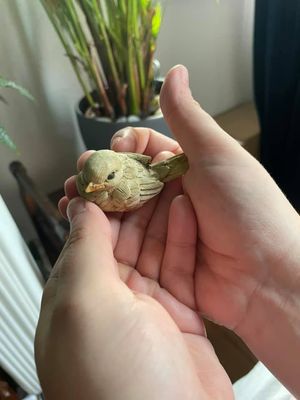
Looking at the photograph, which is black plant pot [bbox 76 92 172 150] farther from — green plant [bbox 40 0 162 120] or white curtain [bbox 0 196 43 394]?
white curtain [bbox 0 196 43 394]

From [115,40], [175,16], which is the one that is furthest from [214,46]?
[115,40]

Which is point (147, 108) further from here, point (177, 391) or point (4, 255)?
point (177, 391)

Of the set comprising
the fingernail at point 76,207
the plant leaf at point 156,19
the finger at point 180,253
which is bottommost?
the finger at point 180,253

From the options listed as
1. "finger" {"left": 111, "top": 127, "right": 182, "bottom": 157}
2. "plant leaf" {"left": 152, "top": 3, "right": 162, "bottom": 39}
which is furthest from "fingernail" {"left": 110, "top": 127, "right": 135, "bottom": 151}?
"plant leaf" {"left": 152, "top": 3, "right": 162, "bottom": 39}

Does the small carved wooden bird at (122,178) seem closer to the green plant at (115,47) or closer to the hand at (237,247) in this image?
the hand at (237,247)

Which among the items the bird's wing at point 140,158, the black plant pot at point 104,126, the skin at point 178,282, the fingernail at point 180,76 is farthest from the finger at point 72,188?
the black plant pot at point 104,126

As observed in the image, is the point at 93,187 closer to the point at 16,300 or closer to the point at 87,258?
the point at 87,258
